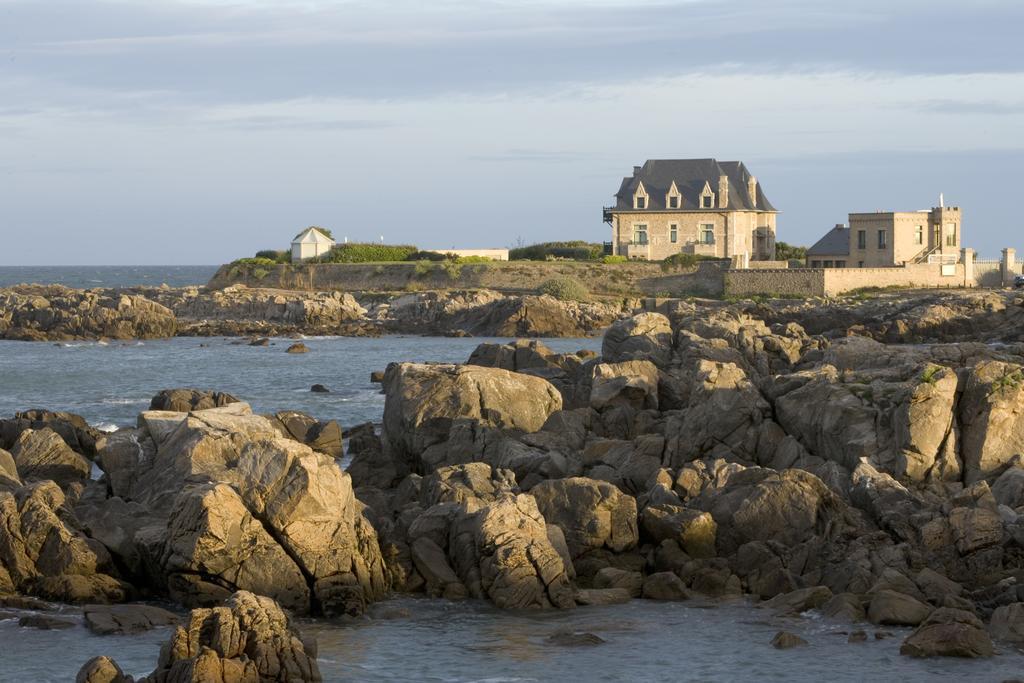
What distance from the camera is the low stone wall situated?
85.5m

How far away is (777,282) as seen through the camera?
87625 mm

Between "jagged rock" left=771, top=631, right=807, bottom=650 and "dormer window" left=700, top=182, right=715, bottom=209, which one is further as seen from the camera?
"dormer window" left=700, top=182, right=715, bottom=209

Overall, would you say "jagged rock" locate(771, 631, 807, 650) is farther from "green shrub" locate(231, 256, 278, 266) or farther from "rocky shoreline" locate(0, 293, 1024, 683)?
"green shrub" locate(231, 256, 278, 266)

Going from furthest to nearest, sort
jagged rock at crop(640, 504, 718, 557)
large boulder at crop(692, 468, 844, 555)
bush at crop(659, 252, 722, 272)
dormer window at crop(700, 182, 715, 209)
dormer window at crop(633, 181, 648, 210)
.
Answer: dormer window at crop(633, 181, 648, 210) → dormer window at crop(700, 182, 715, 209) → bush at crop(659, 252, 722, 272) → large boulder at crop(692, 468, 844, 555) → jagged rock at crop(640, 504, 718, 557)

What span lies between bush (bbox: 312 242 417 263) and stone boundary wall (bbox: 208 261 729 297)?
8.74 feet

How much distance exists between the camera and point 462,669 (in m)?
18.1

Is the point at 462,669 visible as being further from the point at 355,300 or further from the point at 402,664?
the point at 355,300

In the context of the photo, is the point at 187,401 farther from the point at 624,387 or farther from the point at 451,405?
the point at 624,387

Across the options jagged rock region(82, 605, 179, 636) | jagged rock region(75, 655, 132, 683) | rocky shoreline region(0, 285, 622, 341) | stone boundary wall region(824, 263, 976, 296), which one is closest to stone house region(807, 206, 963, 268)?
stone boundary wall region(824, 263, 976, 296)

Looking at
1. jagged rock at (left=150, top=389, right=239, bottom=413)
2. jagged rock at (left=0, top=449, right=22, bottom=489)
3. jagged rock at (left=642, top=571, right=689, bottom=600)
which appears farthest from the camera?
jagged rock at (left=150, top=389, right=239, bottom=413)

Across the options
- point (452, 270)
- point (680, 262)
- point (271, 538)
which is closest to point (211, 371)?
point (452, 270)

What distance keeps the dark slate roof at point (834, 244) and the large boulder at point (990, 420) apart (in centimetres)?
6620

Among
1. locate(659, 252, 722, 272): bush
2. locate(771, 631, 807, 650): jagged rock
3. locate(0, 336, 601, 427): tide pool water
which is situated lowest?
locate(771, 631, 807, 650): jagged rock

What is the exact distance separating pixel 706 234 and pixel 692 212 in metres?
1.79
